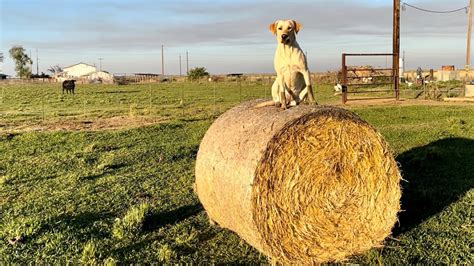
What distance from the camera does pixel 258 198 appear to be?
426 centimetres

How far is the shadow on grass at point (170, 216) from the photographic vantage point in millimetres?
5402

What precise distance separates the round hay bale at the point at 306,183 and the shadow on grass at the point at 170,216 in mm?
845

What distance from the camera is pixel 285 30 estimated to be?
543 cm

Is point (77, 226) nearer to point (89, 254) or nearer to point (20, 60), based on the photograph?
point (89, 254)

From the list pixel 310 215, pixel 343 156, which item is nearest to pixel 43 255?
pixel 310 215

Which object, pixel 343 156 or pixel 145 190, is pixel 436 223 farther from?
pixel 145 190

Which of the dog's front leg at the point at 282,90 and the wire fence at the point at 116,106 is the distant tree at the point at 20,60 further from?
the dog's front leg at the point at 282,90

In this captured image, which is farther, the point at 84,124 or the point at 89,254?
the point at 84,124

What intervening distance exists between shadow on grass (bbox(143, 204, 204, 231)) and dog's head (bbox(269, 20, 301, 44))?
7.91ft

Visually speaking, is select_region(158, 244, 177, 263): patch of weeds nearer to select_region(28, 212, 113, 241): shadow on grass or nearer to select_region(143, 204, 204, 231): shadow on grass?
select_region(143, 204, 204, 231): shadow on grass

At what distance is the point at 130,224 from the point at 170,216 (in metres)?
0.63

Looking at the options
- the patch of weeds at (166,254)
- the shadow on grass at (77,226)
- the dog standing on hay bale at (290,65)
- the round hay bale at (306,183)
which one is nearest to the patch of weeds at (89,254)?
the shadow on grass at (77,226)

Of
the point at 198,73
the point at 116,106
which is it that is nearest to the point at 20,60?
the point at 198,73

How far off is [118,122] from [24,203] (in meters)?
8.65
